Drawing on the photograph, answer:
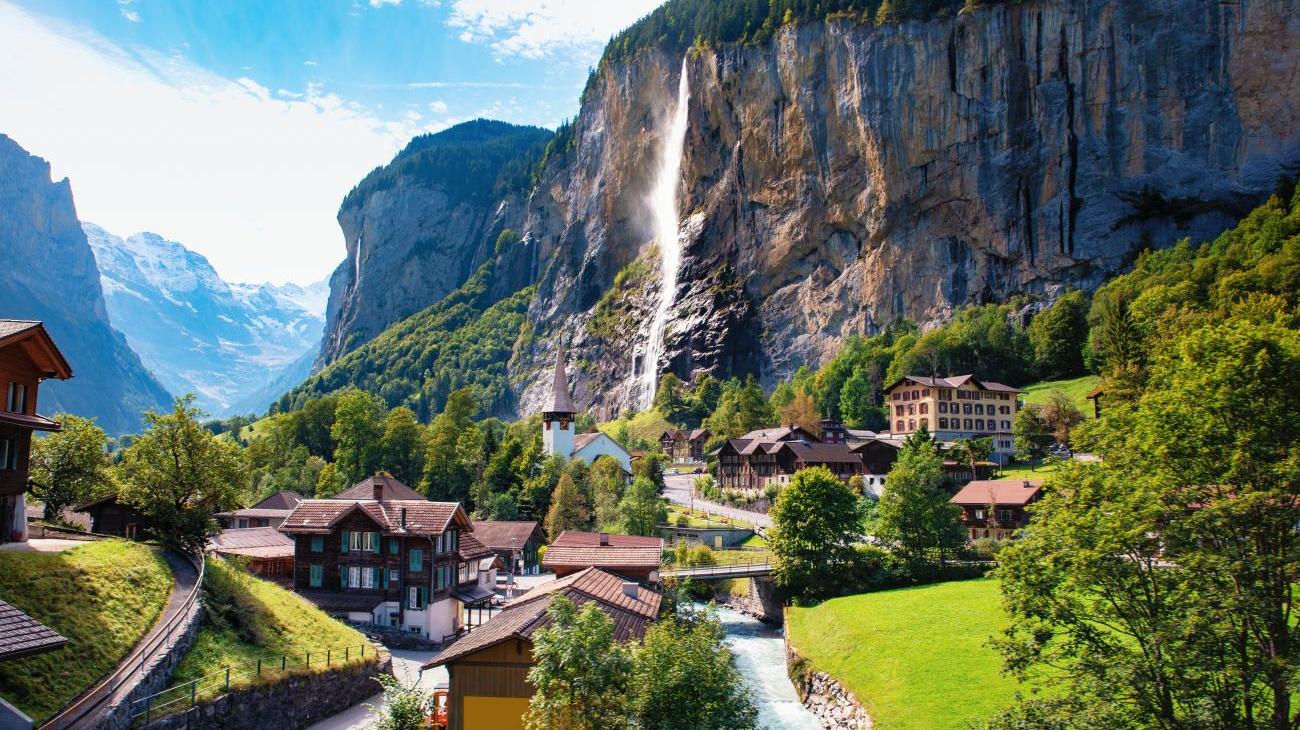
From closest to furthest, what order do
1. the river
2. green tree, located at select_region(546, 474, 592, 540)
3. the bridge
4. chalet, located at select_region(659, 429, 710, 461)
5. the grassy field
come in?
the river
the bridge
green tree, located at select_region(546, 474, 592, 540)
the grassy field
chalet, located at select_region(659, 429, 710, 461)

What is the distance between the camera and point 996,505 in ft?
193

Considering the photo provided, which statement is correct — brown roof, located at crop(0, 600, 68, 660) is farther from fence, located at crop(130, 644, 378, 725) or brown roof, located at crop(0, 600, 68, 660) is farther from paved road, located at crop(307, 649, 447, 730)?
paved road, located at crop(307, 649, 447, 730)

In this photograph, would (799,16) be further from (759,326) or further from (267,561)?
(267,561)

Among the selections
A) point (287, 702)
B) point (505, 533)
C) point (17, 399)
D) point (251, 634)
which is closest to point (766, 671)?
point (287, 702)

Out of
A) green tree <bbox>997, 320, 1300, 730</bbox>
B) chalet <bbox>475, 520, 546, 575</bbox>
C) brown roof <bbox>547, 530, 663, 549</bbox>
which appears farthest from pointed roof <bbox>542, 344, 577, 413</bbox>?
green tree <bbox>997, 320, 1300, 730</bbox>

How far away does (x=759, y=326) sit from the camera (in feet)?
460

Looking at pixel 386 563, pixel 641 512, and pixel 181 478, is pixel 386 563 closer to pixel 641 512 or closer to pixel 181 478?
pixel 181 478

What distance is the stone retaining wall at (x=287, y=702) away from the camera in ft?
82.3

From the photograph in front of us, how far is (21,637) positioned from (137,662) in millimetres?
10788

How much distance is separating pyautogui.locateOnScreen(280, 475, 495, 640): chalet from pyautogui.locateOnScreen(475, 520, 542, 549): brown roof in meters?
15.5

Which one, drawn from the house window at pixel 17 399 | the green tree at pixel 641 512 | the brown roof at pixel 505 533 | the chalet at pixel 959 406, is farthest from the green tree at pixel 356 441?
the house window at pixel 17 399

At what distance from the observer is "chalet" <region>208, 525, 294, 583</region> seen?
53.2 metres

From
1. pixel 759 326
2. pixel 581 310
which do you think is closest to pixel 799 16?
pixel 759 326

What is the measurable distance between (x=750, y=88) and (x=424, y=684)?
119186mm
